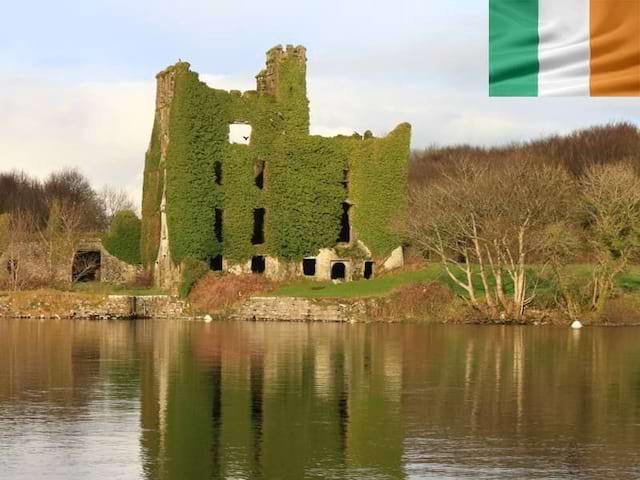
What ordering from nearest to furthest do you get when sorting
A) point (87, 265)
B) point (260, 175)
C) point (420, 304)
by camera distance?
point (420, 304)
point (260, 175)
point (87, 265)

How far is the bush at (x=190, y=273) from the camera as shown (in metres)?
61.2

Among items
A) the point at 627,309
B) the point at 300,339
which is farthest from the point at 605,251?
the point at 300,339

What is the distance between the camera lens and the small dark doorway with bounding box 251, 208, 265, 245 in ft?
220

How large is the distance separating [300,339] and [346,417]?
20546 mm

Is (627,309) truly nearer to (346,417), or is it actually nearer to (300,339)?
(300,339)

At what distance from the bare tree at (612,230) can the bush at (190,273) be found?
62.6ft

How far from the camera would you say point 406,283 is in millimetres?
56438

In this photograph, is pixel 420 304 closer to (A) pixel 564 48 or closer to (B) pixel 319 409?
(B) pixel 319 409

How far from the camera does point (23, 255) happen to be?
68500 mm

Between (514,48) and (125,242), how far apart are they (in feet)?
200

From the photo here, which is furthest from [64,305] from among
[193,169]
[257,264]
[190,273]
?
[257,264]

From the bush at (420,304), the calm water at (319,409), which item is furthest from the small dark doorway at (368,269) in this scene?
the calm water at (319,409)

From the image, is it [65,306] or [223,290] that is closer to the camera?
[65,306]

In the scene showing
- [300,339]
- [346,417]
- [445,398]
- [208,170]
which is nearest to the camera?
[346,417]
